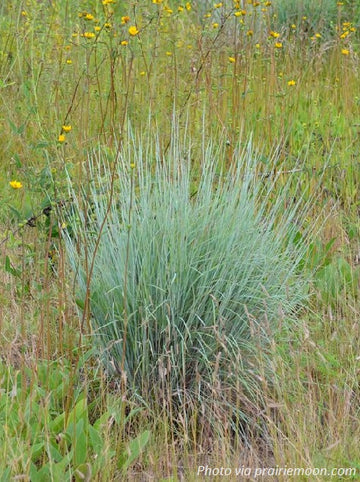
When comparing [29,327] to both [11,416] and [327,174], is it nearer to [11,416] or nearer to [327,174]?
[11,416]

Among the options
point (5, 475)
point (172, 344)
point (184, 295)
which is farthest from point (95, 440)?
point (184, 295)

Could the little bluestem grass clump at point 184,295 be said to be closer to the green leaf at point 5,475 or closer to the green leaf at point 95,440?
the green leaf at point 95,440

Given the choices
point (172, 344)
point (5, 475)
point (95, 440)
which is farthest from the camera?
point (172, 344)

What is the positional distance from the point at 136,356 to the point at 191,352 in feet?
0.63

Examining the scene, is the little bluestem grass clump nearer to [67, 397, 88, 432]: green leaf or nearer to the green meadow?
the green meadow

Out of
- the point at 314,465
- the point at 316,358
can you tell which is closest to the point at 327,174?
the point at 316,358

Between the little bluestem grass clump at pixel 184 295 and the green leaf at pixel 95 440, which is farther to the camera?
the little bluestem grass clump at pixel 184 295

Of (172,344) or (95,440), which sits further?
(172,344)

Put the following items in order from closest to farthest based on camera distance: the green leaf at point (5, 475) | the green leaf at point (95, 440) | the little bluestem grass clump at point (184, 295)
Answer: the green leaf at point (5, 475) < the green leaf at point (95, 440) < the little bluestem grass clump at point (184, 295)

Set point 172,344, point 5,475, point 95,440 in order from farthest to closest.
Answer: point 172,344 → point 95,440 → point 5,475

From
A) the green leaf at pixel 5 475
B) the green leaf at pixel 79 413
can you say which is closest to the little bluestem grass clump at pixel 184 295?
the green leaf at pixel 79 413

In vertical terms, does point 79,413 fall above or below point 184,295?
below

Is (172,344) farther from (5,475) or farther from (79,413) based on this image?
(5,475)

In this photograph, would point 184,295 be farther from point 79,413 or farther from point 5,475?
point 5,475
